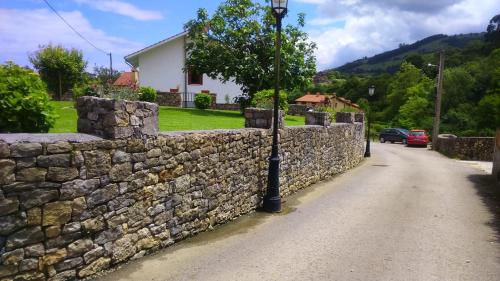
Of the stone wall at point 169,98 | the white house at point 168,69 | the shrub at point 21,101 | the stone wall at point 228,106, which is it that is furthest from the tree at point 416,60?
the shrub at point 21,101

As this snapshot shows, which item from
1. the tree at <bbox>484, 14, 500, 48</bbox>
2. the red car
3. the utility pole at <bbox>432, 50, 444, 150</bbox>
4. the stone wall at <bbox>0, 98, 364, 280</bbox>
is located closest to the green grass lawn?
the stone wall at <bbox>0, 98, 364, 280</bbox>

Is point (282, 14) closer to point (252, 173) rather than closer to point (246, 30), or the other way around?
point (252, 173)

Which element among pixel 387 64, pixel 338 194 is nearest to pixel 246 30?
pixel 338 194

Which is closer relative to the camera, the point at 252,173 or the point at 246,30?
the point at 252,173

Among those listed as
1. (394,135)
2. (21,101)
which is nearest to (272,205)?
(21,101)

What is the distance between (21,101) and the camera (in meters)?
5.82

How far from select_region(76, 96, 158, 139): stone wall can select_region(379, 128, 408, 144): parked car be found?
143ft

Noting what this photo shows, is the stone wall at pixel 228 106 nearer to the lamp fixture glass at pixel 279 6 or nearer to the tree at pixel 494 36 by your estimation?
the lamp fixture glass at pixel 279 6

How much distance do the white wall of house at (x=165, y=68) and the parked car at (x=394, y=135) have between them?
1981cm

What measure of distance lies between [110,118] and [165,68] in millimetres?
32355

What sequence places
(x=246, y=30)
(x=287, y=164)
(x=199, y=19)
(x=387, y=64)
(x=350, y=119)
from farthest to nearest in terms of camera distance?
(x=387, y=64)
(x=199, y=19)
(x=246, y=30)
(x=350, y=119)
(x=287, y=164)

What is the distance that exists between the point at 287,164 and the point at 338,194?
7.20ft

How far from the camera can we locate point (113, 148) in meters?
5.66

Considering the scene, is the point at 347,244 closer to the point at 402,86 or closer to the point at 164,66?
the point at 164,66
